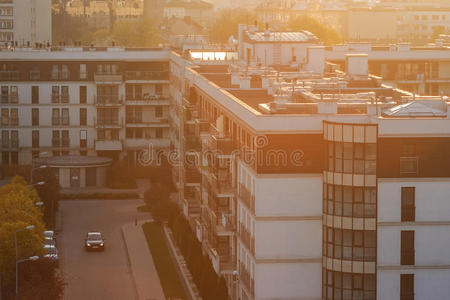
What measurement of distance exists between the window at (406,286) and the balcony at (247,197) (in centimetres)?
510

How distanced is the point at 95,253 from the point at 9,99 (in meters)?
23.3

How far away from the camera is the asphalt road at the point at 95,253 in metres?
49.1

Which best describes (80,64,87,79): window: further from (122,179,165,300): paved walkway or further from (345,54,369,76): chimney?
(345,54,369,76): chimney

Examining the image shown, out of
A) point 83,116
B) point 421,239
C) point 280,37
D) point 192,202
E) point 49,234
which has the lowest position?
point 49,234

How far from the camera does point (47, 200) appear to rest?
205ft

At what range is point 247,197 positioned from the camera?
40.5 m

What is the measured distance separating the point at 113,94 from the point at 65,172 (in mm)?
7050

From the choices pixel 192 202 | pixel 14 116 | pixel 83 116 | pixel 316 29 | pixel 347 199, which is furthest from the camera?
pixel 316 29

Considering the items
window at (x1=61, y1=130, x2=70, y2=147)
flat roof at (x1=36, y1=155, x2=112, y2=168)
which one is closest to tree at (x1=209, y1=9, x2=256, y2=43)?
window at (x1=61, y1=130, x2=70, y2=147)

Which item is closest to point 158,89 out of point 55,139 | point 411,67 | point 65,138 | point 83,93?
point 83,93

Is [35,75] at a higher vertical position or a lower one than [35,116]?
higher

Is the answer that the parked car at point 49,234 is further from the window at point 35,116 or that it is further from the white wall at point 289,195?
the window at point 35,116

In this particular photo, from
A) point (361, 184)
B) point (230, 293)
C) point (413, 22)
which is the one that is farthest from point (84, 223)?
point (413, 22)

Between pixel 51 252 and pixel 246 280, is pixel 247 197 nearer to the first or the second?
pixel 246 280
